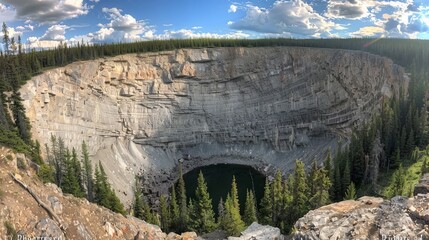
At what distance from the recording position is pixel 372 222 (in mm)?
22938

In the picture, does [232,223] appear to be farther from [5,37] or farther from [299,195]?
[5,37]

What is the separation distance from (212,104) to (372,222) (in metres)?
70.4

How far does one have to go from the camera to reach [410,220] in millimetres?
22094

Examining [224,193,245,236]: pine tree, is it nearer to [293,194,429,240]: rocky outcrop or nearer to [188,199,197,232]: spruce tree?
[188,199,197,232]: spruce tree

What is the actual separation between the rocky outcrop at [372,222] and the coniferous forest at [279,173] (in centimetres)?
1777

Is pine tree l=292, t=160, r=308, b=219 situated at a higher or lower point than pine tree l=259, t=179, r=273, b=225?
higher

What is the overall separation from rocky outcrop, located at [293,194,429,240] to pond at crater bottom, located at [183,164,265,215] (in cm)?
3992

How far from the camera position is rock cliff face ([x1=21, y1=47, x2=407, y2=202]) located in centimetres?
7381

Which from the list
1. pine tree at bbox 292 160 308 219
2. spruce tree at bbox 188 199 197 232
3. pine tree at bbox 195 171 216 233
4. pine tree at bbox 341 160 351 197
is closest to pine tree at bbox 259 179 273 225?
pine tree at bbox 292 160 308 219

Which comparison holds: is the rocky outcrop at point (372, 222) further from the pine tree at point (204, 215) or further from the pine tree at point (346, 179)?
the pine tree at point (346, 179)

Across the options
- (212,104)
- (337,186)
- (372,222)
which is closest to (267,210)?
(337,186)

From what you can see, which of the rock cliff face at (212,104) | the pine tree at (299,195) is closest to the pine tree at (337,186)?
the pine tree at (299,195)

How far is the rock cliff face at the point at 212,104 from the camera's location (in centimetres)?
7381

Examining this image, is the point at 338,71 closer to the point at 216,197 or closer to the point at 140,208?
the point at 216,197
